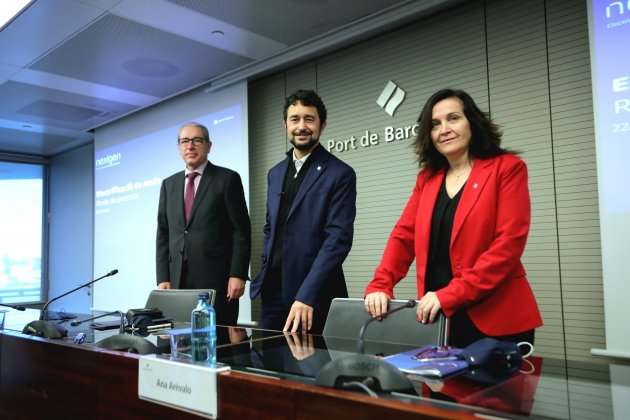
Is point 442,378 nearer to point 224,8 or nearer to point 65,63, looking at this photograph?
point 224,8

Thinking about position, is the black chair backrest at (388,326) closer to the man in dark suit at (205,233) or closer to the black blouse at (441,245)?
the black blouse at (441,245)

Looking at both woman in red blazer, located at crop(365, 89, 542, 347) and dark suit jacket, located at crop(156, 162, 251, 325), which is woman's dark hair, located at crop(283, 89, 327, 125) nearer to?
woman in red blazer, located at crop(365, 89, 542, 347)

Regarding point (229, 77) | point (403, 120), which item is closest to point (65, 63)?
point (229, 77)

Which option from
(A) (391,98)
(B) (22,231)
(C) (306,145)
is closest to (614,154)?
(C) (306,145)

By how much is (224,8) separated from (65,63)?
1847 millimetres

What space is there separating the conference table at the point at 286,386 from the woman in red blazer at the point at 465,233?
0.34 metres

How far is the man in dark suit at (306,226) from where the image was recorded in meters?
2.17

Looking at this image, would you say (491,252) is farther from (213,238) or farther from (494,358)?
(213,238)

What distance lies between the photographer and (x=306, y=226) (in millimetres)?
2283

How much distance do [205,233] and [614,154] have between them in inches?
91.4

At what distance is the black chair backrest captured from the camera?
149cm

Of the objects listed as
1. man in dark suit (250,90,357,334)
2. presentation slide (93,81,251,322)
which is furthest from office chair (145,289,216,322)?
presentation slide (93,81,251,322)

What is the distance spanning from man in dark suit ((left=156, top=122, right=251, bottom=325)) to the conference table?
1.32m

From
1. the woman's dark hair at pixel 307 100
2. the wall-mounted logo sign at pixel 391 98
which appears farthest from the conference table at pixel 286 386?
the wall-mounted logo sign at pixel 391 98
